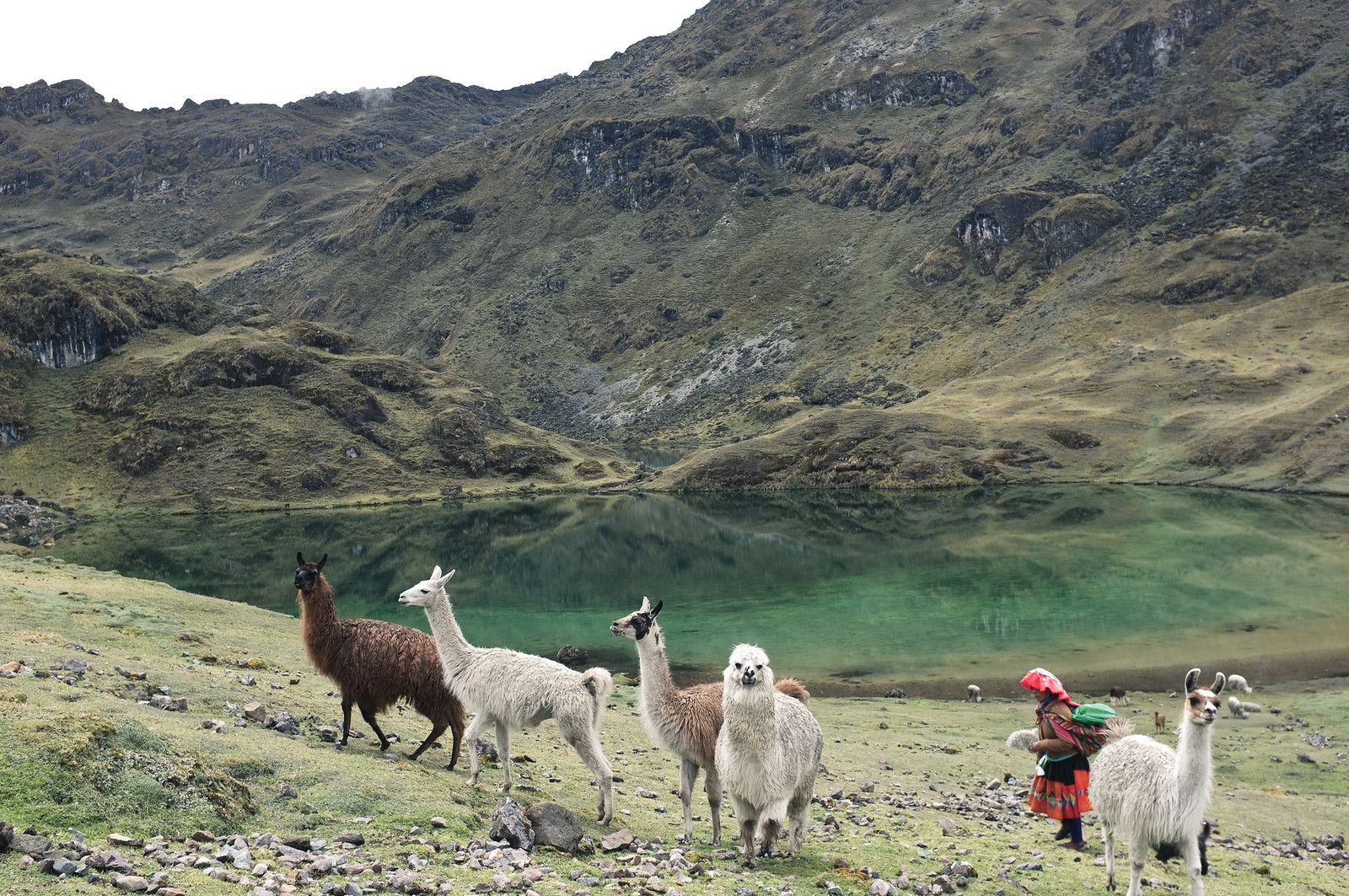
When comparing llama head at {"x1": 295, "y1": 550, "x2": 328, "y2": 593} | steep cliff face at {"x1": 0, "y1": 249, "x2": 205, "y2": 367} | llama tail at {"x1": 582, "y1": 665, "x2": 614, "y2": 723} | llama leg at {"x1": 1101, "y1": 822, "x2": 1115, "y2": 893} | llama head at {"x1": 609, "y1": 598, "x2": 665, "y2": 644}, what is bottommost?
llama leg at {"x1": 1101, "y1": 822, "x2": 1115, "y2": 893}

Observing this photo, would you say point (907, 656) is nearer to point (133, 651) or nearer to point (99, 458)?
point (133, 651)

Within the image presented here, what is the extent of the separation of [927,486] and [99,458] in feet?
459

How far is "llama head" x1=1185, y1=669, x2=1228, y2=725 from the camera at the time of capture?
32.3 feet

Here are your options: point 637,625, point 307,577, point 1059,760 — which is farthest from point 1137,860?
point 307,577

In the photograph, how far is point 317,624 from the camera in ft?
52.5

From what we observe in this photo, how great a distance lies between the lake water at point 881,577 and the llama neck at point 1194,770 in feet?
88.1

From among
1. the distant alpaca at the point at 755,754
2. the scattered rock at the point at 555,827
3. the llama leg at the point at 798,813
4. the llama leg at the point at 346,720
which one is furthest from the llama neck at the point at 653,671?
the llama leg at the point at 346,720

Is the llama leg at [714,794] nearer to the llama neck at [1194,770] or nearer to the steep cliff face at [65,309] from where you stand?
the llama neck at [1194,770]

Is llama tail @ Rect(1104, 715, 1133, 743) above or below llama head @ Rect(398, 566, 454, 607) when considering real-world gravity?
below

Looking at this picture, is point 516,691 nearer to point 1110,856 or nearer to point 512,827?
point 512,827

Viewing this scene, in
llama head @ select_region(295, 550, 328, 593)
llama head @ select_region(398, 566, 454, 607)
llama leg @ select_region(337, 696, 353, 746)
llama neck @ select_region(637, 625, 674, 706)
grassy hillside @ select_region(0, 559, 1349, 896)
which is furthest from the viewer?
llama head @ select_region(295, 550, 328, 593)

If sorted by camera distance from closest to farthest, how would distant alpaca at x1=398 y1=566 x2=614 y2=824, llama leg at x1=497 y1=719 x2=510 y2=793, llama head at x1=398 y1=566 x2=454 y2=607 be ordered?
distant alpaca at x1=398 y1=566 x2=614 y2=824 → llama leg at x1=497 y1=719 x2=510 y2=793 → llama head at x1=398 y1=566 x2=454 y2=607

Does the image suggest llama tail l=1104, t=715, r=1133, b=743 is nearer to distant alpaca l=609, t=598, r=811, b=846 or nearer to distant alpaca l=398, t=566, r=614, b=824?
distant alpaca l=609, t=598, r=811, b=846

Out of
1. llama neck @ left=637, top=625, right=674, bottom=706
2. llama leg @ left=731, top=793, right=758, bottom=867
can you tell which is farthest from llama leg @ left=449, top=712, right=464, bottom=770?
llama leg @ left=731, top=793, right=758, bottom=867
